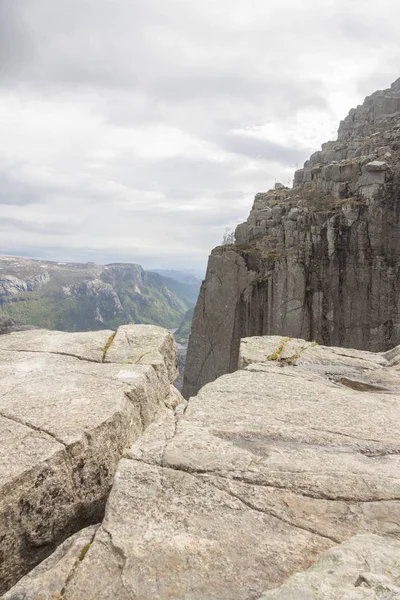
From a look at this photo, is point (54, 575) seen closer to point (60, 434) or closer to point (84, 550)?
point (84, 550)

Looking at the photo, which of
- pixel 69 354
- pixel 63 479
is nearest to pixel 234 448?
pixel 63 479

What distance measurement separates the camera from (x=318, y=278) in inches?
2094

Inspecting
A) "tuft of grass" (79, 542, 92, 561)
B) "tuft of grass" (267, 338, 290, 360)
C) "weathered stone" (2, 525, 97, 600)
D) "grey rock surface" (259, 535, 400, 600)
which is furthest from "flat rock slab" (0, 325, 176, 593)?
"tuft of grass" (267, 338, 290, 360)

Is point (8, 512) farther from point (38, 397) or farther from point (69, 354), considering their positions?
point (69, 354)

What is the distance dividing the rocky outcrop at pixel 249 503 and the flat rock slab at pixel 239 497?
0.02m

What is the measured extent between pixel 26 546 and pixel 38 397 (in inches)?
139

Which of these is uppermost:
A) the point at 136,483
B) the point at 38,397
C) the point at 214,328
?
the point at 38,397

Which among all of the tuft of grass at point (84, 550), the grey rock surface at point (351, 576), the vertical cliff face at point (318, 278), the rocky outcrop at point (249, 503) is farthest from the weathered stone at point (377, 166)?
the tuft of grass at point (84, 550)

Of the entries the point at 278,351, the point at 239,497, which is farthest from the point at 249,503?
the point at 278,351

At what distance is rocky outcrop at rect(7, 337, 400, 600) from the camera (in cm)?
511

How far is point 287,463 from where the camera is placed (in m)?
7.77

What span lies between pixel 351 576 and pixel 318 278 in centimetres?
5126

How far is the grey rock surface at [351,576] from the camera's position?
172 inches

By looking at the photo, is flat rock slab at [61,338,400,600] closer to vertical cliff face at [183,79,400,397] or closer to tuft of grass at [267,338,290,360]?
tuft of grass at [267,338,290,360]
